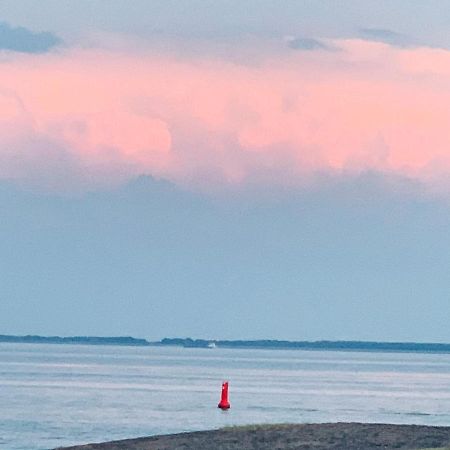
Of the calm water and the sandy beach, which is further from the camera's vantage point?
the calm water

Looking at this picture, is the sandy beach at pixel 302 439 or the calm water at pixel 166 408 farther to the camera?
the calm water at pixel 166 408

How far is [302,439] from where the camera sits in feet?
122

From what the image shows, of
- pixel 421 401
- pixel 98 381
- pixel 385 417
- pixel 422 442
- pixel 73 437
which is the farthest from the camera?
pixel 98 381

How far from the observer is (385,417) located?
208 ft

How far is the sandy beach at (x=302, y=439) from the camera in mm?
36438

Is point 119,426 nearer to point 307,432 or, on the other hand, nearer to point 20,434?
point 20,434

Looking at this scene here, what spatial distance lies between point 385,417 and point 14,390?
36.2 metres

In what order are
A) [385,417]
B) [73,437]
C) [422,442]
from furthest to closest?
[385,417] < [73,437] < [422,442]

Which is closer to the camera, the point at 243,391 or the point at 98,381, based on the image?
the point at 243,391

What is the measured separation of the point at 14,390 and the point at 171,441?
56.5 meters

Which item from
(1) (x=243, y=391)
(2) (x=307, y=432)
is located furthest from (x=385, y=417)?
(1) (x=243, y=391)

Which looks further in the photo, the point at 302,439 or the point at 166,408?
the point at 166,408

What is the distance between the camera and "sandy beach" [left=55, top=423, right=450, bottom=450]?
120 feet

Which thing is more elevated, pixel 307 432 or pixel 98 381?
pixel 98 381
